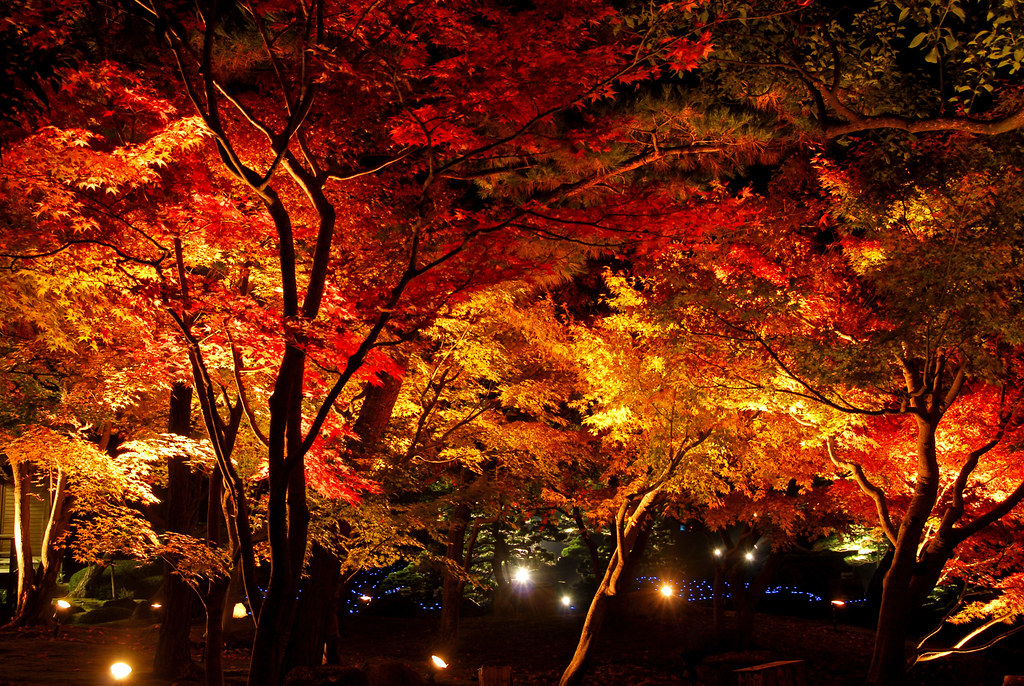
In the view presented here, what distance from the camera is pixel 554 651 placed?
17.7 m

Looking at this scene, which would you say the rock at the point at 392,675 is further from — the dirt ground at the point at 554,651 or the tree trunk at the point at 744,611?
the tree trunk at the point at 744,611

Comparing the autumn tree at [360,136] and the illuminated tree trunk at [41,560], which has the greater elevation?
the autumn tree at [360,136]

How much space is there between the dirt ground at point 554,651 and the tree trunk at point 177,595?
302 mm

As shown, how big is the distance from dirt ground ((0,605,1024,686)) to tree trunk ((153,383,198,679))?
302 mm

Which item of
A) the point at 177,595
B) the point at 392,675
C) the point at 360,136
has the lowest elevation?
the point at 392,675

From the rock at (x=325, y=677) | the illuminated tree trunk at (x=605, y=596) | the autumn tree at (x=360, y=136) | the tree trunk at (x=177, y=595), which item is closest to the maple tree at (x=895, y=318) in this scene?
the autumn tree at (x=360, y=136)

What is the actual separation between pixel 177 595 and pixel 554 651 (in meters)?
10.1

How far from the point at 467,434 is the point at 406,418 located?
124 centimetres

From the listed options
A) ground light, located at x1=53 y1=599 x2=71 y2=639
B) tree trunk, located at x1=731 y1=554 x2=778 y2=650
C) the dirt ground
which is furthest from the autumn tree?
tree trunk, located at x1=731 y1=554 x2=778 y2=650

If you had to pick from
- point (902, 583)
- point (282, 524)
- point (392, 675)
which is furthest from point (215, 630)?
point (902, 583)

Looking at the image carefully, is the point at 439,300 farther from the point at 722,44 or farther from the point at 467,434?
the point at 467,434

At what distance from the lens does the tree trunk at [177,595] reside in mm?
10461

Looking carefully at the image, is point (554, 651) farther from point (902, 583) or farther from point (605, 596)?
point (902, 583)

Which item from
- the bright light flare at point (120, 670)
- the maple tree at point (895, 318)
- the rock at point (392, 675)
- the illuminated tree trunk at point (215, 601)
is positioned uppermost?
the maple tree at point (895, 318)
